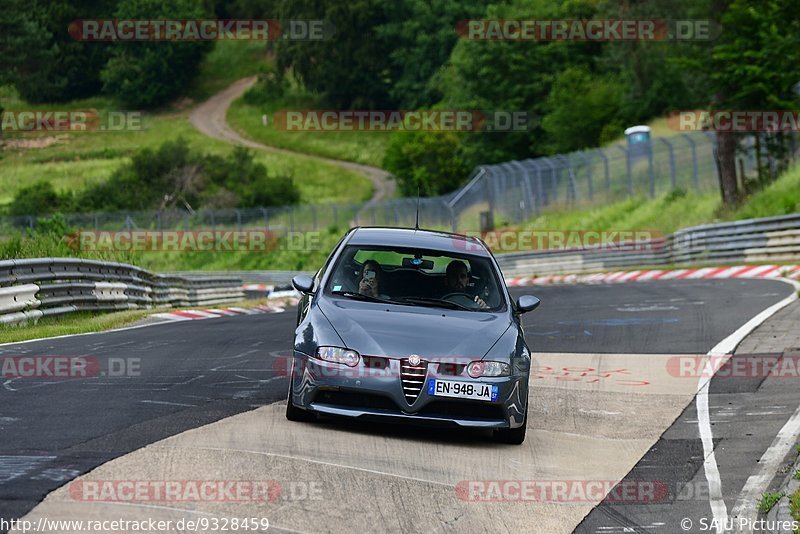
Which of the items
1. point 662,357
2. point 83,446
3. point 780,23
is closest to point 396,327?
point 83,446

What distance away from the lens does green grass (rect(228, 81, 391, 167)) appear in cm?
11525

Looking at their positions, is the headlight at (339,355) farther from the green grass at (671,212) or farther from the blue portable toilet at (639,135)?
the blue portable toilet at (639,135)

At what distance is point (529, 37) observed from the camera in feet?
274

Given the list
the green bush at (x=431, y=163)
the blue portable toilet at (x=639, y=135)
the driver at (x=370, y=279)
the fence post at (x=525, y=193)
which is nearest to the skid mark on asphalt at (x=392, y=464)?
the driver at (x=370, y=279)

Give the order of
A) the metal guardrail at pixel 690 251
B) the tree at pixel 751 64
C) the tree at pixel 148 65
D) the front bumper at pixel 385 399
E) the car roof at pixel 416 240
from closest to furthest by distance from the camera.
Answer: the front bumper at pixel 385 399 → the car roof at pixel 416 240 → the metal guardrail at pixel 690 251 → the tree at pixel 751 64 → the tree at pixel 148 65

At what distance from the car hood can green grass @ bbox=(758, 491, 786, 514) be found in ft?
7.71

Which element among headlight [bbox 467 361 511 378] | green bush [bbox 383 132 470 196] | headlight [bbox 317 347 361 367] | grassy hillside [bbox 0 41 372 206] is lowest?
grassy hillside [bbox 0 41 372 206]

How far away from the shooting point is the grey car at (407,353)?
908cm

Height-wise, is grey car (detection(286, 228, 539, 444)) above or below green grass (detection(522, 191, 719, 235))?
above

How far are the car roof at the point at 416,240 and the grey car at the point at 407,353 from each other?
34 centimetres

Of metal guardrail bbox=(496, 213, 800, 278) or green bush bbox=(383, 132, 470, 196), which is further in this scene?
green bush bbox=(383, 132, 470, 196)

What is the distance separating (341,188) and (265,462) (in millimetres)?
92796

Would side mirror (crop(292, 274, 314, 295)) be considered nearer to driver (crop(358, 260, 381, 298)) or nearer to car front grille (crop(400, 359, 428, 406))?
driver (crop(358, 260, 381, 298))

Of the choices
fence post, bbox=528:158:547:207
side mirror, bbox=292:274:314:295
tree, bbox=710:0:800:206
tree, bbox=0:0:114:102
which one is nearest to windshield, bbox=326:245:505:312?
side mirror, bbox=292:274:314:295
